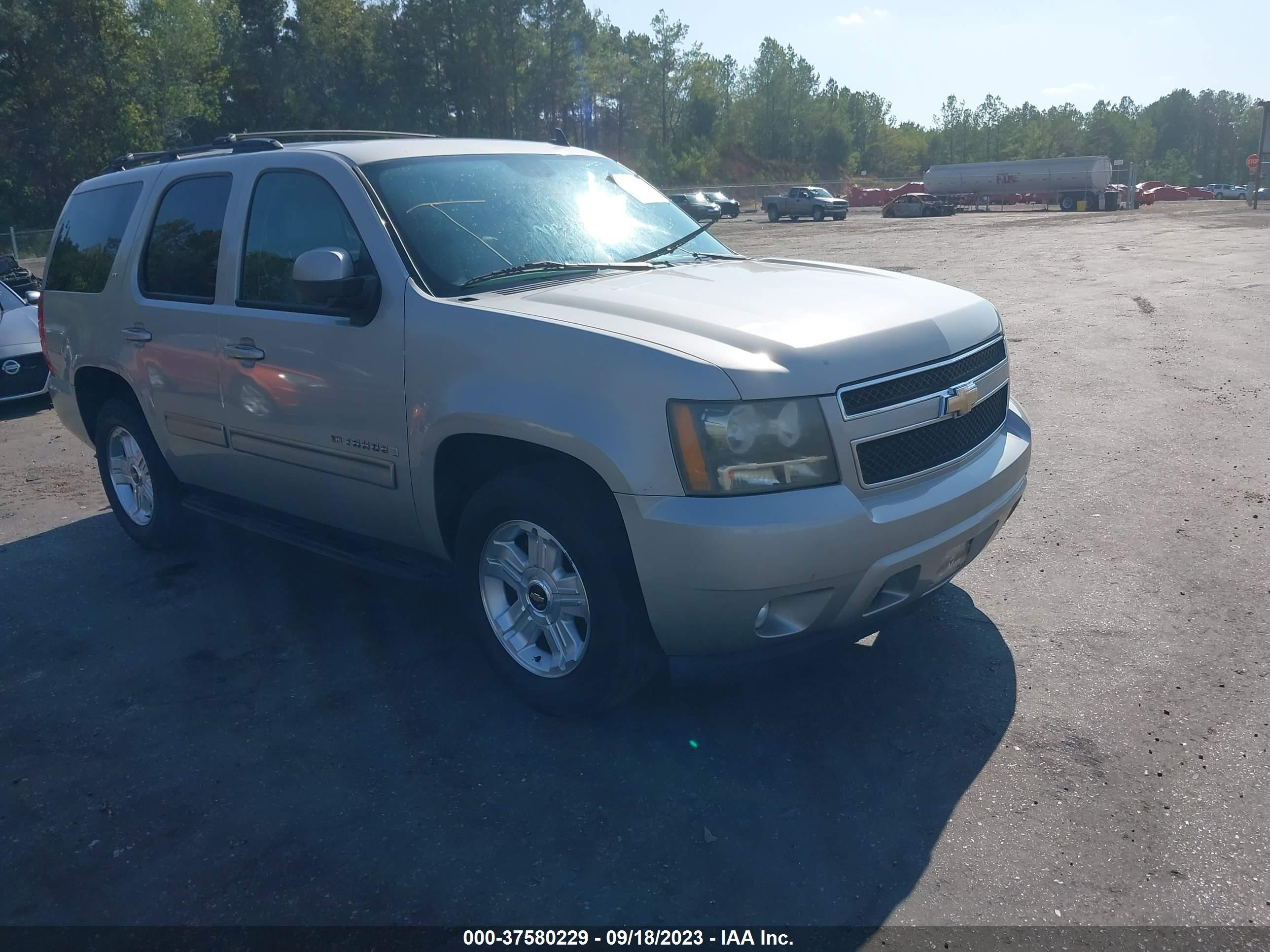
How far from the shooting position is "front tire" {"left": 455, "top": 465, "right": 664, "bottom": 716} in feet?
11.4

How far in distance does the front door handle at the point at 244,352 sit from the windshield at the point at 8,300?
27.0ft

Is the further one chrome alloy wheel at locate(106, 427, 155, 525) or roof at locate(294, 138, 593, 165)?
chrome alloy wheel at locate(106, 427, 155, 525)

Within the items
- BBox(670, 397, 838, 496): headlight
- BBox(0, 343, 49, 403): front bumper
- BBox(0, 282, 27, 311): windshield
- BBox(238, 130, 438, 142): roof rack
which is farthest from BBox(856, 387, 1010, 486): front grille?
BBox(0, 282, 27, 311): windshield

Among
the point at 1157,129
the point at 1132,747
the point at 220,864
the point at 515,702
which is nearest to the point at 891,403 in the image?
the point at 1132,747

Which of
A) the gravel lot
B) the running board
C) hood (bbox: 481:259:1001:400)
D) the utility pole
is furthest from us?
the utility pole

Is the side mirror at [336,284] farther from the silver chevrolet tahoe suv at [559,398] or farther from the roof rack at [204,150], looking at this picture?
the roof rack at [204,150]

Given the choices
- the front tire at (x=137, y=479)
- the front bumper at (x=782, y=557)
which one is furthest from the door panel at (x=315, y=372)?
the front bumper at (x=782, y=557)

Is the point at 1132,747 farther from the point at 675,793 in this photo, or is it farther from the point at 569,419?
the point at 569,419

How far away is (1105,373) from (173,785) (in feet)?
28.5

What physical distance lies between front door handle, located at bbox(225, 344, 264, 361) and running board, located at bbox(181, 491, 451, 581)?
2.56 ft

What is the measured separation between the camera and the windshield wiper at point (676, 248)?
458cm

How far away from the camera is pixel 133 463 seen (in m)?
6.01

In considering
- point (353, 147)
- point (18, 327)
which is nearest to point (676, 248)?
point (353, 147)

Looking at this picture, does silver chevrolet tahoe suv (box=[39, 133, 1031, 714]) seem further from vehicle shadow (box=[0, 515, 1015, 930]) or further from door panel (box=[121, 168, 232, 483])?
vehicle shadow (box=[0, 515, 1015, 930])
